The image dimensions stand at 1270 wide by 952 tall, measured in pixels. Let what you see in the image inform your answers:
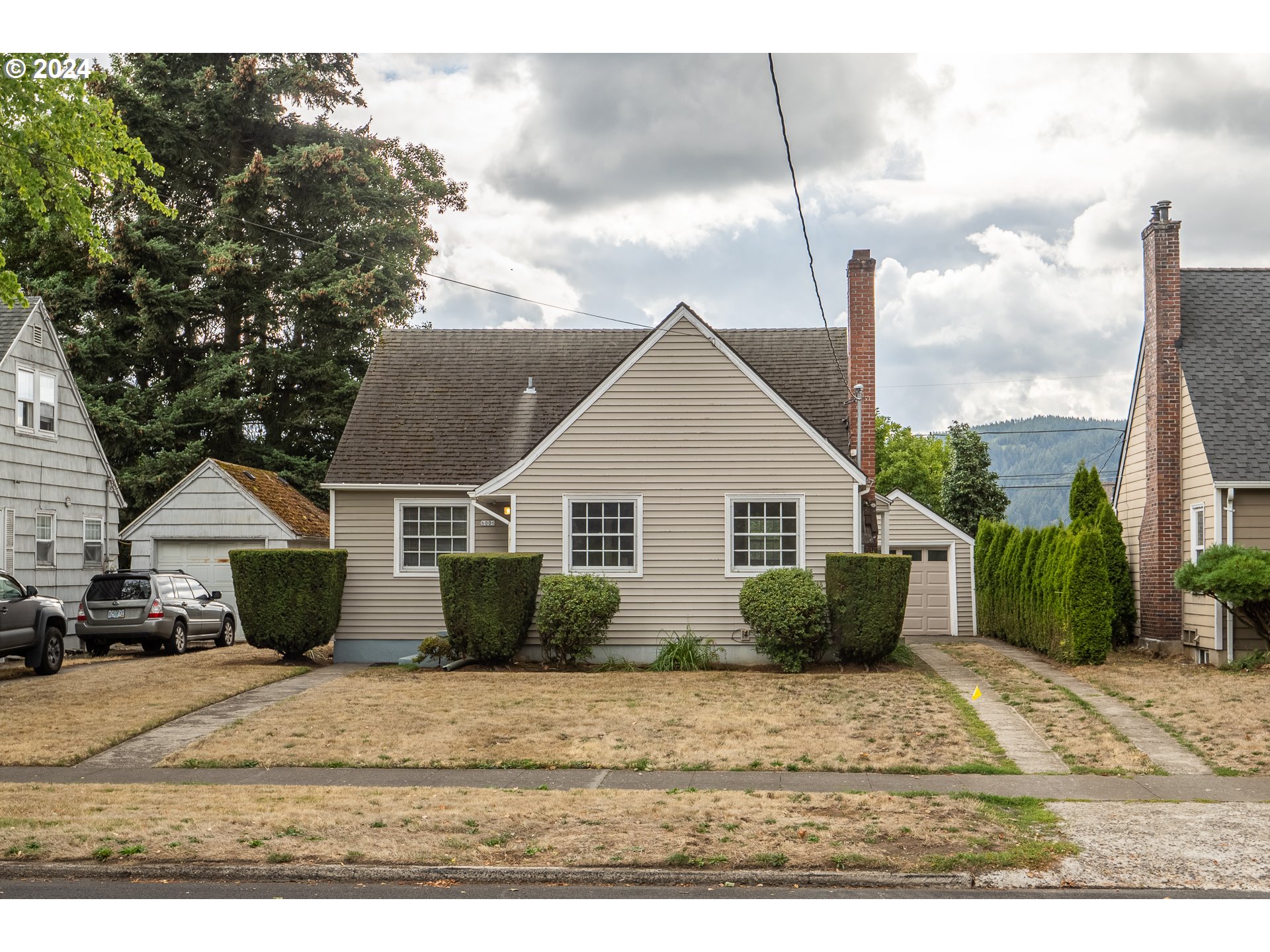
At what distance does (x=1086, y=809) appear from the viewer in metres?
9.45

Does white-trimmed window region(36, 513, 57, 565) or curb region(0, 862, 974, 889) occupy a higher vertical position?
white-trimmed window region(36, 513, 57, 565)

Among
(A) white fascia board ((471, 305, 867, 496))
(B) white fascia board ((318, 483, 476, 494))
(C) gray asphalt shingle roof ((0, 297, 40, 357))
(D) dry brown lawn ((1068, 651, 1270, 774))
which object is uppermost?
(C) gray asphalt shingle roof ((0, 297, 40, 357))

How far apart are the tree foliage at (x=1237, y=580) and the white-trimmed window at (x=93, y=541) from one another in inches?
923

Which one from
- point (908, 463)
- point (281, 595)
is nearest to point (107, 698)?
point (281, 595)

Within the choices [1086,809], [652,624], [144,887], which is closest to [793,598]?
[652,624]

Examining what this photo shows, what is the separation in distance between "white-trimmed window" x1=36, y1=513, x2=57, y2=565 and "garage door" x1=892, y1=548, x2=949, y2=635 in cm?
2058

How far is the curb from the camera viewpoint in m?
7.35

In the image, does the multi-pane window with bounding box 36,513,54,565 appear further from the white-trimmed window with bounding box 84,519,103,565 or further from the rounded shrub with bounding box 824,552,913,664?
the rounded shrub with bounding box 824,552,913,664

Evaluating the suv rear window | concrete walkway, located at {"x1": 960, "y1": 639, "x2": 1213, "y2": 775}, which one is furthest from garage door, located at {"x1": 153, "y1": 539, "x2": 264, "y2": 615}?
concrete walkway, located at {"x1": 960, "y1": 639, "x2": 1213, "y2": 775}

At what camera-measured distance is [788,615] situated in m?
18.2

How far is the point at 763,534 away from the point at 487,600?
493 cm

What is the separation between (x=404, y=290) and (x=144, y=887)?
32981 millimetres

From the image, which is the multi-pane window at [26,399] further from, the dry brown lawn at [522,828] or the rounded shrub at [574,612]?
the dry brown lawn at [522,828]

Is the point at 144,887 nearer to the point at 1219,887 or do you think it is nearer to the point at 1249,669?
the point at 1219,887
